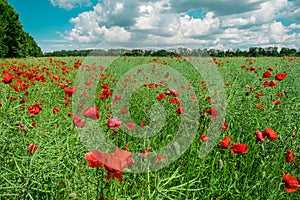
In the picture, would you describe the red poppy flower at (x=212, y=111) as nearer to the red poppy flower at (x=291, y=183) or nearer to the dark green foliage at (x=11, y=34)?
the red poppy flower at (x=291, y=183)

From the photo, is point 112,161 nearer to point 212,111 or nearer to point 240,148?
point 240,148

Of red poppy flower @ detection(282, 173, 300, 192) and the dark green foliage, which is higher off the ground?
the dark green foliage

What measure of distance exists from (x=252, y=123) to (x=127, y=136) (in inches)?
46.2

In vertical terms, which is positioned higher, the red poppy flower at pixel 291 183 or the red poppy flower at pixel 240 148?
the red poppy flower at pixel 240 148

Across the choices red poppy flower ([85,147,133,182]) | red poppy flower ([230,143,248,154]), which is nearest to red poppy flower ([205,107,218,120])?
red poppy flower ([230,143,248,154])

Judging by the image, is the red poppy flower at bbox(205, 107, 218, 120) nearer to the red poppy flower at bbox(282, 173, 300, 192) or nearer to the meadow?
the meadow

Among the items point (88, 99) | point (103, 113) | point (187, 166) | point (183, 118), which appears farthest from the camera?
point (88, 99)

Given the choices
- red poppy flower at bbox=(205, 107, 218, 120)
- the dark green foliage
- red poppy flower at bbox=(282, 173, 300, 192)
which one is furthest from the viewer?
the dark green foliage

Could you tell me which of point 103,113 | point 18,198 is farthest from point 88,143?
point 103,113

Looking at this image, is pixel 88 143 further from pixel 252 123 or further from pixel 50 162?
pixel 252 123

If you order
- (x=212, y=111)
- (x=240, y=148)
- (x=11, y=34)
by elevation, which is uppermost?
(x=11, y=34)

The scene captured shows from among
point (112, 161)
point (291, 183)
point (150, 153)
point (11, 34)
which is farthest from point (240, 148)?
point (11, 34)

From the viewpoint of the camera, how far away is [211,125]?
6.68ft

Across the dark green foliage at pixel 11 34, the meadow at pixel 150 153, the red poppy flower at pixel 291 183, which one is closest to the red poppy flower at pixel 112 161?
the meadow at pixel 150 153
